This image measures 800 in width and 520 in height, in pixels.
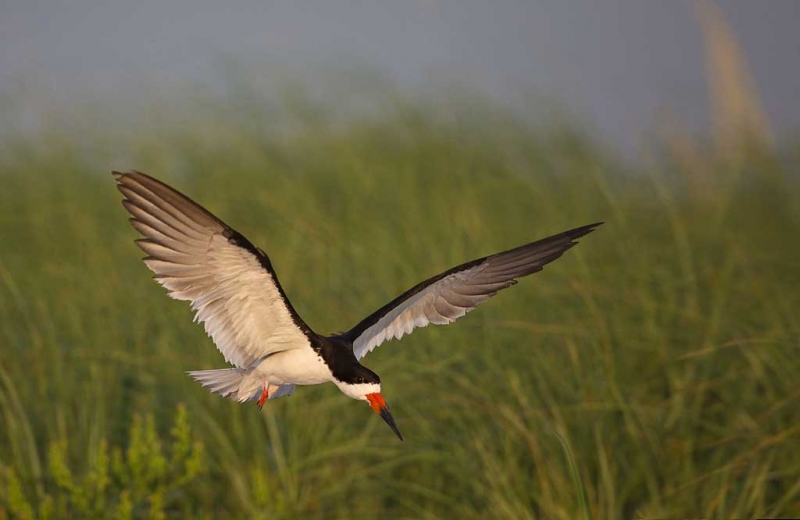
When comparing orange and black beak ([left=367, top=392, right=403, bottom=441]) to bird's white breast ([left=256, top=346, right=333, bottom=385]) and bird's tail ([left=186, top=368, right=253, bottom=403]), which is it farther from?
bird's tail ([left=186, top=368, right=253, bottom=403])

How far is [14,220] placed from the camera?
7.82 m

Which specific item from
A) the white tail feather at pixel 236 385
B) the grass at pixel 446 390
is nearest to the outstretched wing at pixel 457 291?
the white tail feather at pixel 236 385

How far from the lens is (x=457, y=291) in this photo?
2400 millimetres

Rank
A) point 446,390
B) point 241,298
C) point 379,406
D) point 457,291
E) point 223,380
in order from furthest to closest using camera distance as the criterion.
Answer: point 446,390
point 457,291
point 223,380
point 241,298
point 379,406

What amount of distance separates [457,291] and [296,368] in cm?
60

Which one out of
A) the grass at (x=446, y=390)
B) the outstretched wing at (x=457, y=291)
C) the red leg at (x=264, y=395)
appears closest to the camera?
the red leg at (x=264, y=395)

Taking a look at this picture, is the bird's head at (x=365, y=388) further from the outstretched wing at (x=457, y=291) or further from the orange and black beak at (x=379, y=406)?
the outstretched wing at (x=457, y=291)

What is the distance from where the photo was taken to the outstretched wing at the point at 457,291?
2.25 meters

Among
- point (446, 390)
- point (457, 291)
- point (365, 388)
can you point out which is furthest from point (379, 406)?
point (446, 390)

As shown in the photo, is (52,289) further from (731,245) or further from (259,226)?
(731,245)

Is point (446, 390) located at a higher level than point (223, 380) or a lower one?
lower

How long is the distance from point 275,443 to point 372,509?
57 cm

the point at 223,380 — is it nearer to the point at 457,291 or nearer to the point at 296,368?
the point at 296,368

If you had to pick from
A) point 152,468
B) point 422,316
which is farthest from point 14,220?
point 422,316
